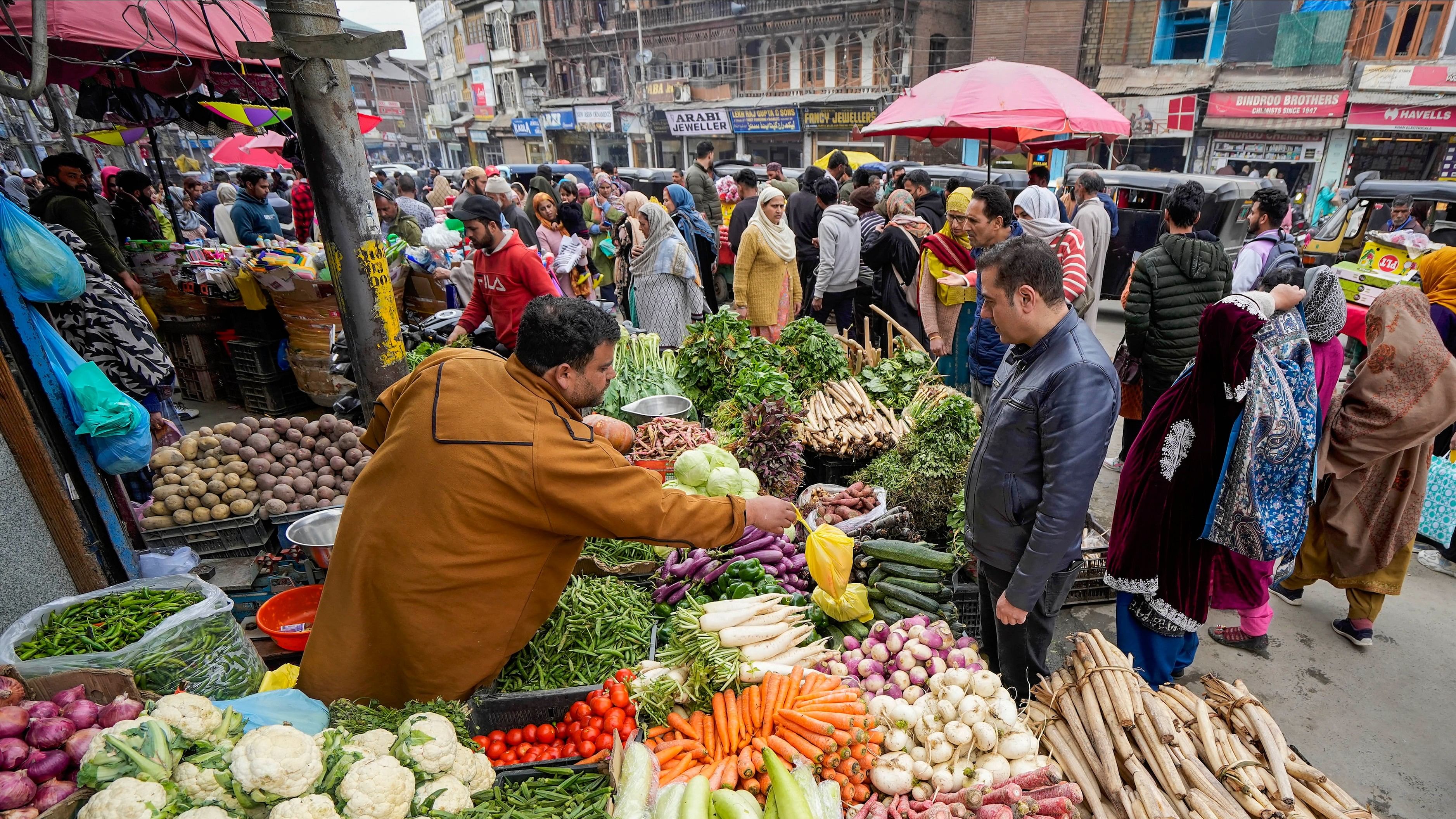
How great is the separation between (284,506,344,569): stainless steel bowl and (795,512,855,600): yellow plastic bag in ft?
8.50

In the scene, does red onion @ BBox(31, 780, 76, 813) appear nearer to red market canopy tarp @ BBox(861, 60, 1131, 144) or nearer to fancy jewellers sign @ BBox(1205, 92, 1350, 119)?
red market canopy tarp @ BBox(861, 60, 1131, 144)

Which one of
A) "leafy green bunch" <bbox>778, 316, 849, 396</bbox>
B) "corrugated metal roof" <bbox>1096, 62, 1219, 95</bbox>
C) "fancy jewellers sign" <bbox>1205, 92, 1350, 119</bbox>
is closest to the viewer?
"leafy green bunch" <bbox>778, 316, 849, 396</bbox>

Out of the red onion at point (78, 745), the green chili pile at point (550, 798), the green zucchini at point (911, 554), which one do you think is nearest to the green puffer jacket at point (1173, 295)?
the green zucchini at point (911, 554)

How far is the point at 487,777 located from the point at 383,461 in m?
1.09

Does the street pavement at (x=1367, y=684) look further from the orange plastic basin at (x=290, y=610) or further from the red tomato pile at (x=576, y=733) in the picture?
the orange plastic basin at (x=290, y=610)

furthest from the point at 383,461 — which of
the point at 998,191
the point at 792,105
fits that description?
the point at 792,105

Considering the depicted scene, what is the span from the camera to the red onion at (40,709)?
6.40ft

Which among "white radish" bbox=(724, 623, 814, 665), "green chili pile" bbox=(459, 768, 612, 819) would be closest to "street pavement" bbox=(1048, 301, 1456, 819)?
"white radish" bbox=(724, 623, 814, 665)

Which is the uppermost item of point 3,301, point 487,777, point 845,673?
point 3,301

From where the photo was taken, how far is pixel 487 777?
2191 millimetres

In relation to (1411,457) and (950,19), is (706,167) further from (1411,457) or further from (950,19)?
(950,19)

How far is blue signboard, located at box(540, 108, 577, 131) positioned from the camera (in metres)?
39.0

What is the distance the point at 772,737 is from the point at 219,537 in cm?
365

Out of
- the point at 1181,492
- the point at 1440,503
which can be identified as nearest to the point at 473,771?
the point at 1181,492
